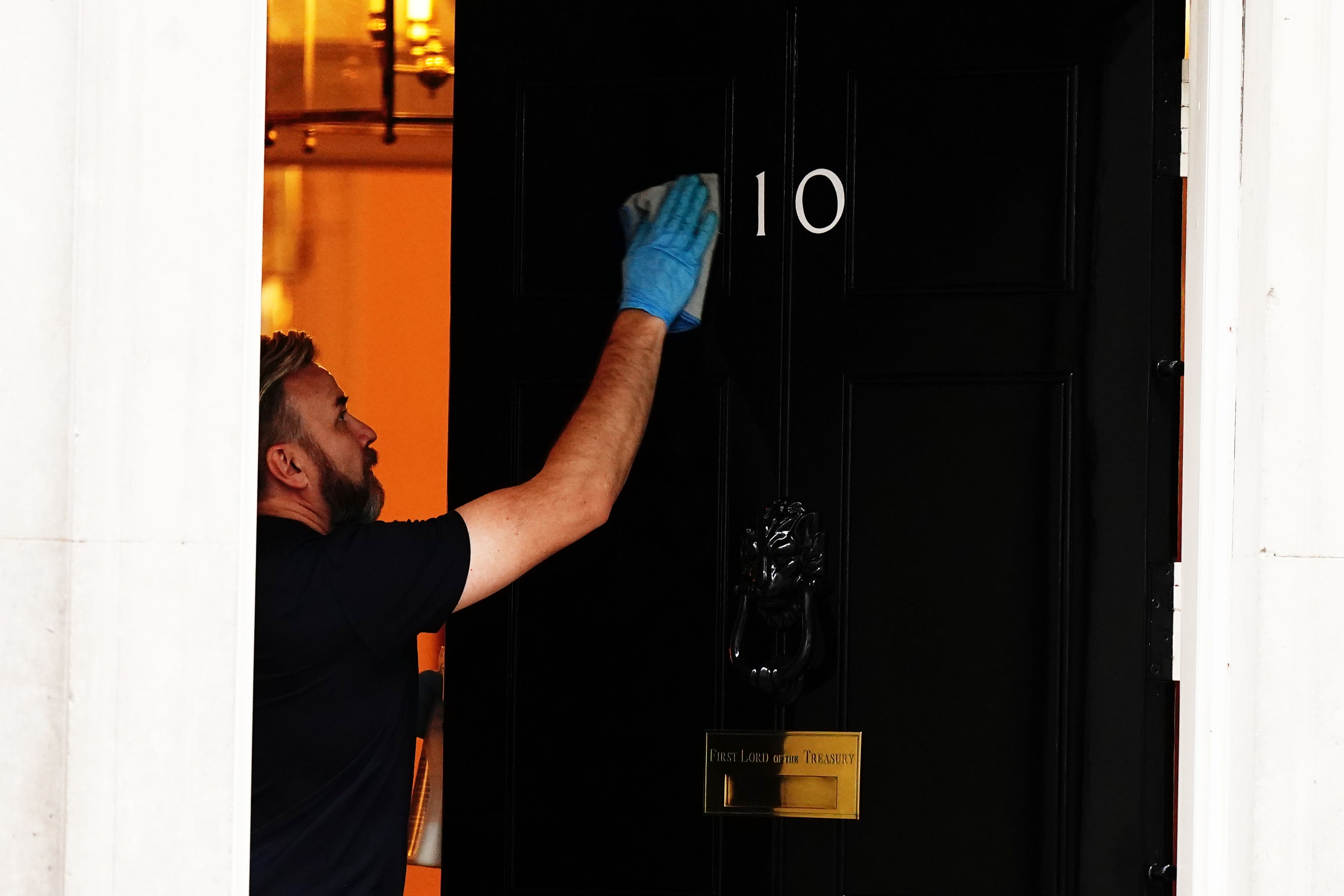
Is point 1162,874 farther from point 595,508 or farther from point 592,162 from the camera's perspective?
point 592,162

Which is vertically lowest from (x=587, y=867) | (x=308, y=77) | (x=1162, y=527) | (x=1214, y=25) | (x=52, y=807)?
(x=587, y=867)

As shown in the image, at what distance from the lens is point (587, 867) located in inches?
92.4

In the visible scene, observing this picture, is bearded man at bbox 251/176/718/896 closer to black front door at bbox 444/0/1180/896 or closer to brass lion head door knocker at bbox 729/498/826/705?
black front door at bbox 444/0/1180/896

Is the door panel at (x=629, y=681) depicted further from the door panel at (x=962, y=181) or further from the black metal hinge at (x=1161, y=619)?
the black metal hinge at (x=1161, y=619)

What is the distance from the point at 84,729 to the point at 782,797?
1.15 metres

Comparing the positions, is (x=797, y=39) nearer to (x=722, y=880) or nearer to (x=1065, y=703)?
(x=1065, y=703)

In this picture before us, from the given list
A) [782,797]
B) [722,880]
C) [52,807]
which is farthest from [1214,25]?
[52,807]

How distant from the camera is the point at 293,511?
231 centimetres

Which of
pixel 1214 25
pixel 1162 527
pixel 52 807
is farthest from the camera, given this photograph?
pixel 1162 527

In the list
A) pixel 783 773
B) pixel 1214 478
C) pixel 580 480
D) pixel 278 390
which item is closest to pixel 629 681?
pixel 783 773

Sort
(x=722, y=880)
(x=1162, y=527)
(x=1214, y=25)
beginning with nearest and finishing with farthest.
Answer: (x=1214, y=25), (x=1162, y=527), (x=722, y=880)

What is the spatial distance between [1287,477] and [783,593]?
83cm

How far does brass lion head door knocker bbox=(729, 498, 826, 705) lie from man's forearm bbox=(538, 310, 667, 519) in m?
0.27

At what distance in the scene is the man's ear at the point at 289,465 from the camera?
2.30 m
